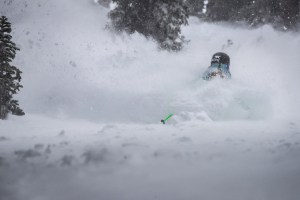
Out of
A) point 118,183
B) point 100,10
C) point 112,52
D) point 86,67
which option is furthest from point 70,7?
point 118,183

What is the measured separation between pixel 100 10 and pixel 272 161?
1338 cm

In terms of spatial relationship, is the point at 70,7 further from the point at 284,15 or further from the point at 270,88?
the point at 284,15

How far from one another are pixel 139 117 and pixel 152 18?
7312mm

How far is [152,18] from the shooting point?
12758 millimetres

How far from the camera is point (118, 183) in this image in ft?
9.13

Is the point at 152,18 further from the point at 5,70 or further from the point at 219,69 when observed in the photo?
the point at 5,70

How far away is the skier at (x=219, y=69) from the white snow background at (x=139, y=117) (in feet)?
1.28

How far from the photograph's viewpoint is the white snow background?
2779mm

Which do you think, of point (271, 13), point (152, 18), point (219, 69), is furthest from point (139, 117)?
point (271, 13)

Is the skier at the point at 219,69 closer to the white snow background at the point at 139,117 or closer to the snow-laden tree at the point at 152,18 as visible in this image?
the white snow background at the point at 139,117

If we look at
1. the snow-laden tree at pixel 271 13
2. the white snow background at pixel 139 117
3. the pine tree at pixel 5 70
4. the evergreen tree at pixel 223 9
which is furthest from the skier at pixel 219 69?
the evergreen tree at pixel 223 9

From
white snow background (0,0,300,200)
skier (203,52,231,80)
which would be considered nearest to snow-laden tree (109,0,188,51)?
white snow background (0,0,300,200)

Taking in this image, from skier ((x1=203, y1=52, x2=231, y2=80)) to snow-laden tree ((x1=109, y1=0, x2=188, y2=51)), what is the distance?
12.6ft

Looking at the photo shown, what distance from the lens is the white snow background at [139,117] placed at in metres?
2.78
